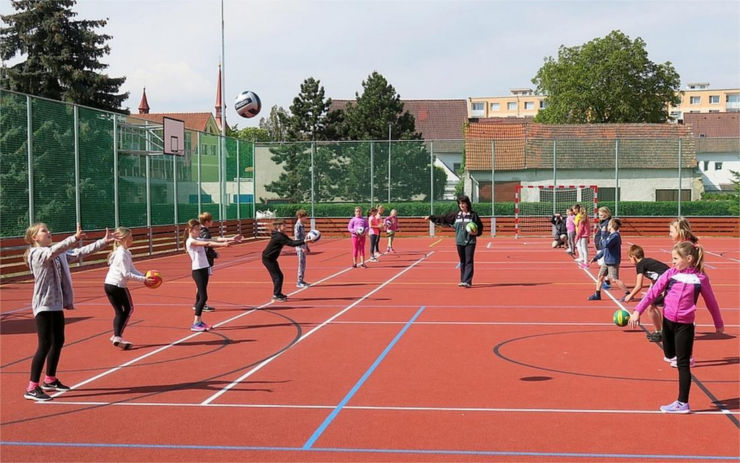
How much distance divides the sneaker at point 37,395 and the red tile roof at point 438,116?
9124 cm

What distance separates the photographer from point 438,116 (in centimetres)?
10131

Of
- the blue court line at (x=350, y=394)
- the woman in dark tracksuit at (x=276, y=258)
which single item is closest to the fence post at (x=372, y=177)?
the woman in dark tracksuit at (x=276, y=258)

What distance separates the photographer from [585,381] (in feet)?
30.7

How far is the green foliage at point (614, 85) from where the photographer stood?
228ft

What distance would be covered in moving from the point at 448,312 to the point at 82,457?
30.2 feet

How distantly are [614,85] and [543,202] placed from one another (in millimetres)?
28400

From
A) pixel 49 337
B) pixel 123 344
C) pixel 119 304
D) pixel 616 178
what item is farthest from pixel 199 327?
pixel 616 178

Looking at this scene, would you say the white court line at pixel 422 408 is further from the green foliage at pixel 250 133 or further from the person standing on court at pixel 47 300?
the green foliage at pixel 250 133

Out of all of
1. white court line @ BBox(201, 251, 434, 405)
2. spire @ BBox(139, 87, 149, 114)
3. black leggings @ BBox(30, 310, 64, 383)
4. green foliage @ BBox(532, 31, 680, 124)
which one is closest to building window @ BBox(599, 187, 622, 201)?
green foliage @ BBox(532, 31, 680, 124)

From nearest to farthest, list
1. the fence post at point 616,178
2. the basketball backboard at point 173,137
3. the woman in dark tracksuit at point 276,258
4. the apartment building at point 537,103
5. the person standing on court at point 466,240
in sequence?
the woman in dark tracksuit at point 276,258 < the person standing on court at point 466,240 < the basketball backboard at point 173,137 < the fence post at point 616,178 < the apartment building at point 537,103

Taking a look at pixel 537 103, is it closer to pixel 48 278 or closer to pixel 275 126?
pixel 275 126

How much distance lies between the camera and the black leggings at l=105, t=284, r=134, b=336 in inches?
451

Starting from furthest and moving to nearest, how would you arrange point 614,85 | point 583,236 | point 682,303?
point 614,85
point 583,236
point 682,303

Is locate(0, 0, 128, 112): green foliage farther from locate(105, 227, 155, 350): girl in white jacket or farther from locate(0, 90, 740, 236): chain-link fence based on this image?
locate(105, 227, 155, 350): girl in white jacket
